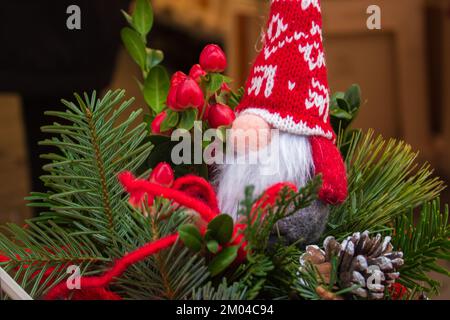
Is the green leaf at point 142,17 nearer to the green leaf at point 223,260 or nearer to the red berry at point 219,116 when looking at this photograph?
the red berry at point 219,116

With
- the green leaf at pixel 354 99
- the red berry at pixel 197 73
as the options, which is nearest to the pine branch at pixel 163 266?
the red berry at pixel 197 73

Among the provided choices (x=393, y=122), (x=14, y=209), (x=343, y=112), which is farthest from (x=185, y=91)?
(x=393, y=122)

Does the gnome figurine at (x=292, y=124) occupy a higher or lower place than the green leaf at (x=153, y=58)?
lower

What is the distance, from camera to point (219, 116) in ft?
1.46

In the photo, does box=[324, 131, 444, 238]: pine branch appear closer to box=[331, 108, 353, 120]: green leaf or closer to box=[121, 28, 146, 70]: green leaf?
box=[331, 108, 353, 120]: green leaf

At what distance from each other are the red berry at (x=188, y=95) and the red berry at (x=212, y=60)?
0.09ft

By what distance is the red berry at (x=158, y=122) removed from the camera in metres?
0.46

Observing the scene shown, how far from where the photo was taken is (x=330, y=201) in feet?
1.43

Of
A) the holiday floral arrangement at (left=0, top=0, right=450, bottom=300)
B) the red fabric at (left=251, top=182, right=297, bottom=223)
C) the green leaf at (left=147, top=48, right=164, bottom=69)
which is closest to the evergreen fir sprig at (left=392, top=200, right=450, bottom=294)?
the holiday floral arrangement at (left=0, top=0, right=450, bottom=300)

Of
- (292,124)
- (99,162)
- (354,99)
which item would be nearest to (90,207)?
(99,162)

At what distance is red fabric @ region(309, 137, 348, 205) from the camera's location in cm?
43

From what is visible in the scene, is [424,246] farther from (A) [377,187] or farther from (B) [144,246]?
(B) [144,246]

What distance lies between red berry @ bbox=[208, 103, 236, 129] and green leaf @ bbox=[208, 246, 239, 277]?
0.33ft
